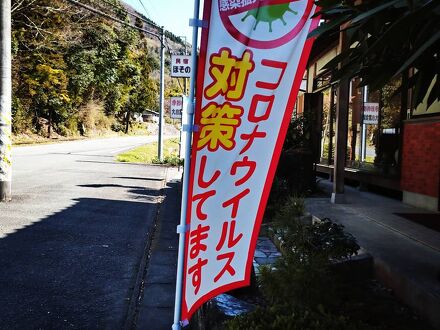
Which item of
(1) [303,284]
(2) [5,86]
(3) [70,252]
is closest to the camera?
(1) [303,284]

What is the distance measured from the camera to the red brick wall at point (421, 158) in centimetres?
673

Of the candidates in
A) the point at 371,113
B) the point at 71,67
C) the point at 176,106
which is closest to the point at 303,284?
the point at 371,113

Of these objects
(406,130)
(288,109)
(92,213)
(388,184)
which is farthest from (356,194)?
(288,109)

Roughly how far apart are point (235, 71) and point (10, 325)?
9.64 ft

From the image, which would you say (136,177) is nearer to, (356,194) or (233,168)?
(356,194)

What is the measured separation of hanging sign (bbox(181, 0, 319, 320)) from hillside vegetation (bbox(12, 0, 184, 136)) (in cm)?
2010

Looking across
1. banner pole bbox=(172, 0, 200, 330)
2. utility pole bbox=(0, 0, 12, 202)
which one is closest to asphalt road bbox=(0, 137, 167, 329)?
utility pole bbox=(0, 0, 12, 202)

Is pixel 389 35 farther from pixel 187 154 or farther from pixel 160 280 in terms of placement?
pixel 160 280

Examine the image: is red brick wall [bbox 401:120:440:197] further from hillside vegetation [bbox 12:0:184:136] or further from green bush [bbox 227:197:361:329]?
hillside vegetation [bbox 12:0:184:136]

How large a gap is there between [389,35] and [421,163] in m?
5.99

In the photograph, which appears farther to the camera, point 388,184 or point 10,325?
point 388,184

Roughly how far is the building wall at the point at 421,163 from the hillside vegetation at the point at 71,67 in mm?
17144

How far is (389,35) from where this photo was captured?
1.80 m

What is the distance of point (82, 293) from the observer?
4398 mm
